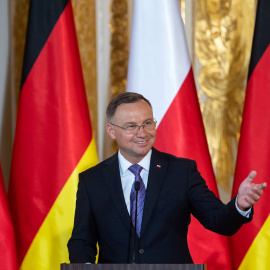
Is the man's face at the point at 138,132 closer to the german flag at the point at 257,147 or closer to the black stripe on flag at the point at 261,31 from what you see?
the german flag at the point at 257,147

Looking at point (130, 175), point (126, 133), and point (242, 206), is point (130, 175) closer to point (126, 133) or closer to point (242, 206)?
point (126, 133)

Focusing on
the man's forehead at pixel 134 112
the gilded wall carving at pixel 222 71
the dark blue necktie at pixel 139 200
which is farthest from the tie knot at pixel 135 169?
the gilded wall carving at pixel 222 71

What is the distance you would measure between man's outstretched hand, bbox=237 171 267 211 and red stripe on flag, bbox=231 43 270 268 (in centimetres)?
103

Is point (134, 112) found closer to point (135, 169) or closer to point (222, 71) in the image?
point (135, 169)

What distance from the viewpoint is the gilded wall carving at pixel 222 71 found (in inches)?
150

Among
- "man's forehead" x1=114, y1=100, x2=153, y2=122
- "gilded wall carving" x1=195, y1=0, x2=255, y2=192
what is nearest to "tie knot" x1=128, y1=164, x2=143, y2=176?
"man's forehead" x1=114, y1=100, x2=153, y2=122

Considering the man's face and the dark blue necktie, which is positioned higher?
the man's face

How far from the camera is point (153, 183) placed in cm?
254

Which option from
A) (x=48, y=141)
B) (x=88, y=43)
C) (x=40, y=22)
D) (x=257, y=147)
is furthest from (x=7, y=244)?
(x=88, y=43)

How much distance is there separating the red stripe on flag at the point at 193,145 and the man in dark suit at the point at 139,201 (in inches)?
22.9

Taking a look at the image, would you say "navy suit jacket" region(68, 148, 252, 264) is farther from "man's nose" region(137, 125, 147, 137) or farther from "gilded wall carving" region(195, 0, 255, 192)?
"gilded wall carving" region(195, 0, 255, 192)

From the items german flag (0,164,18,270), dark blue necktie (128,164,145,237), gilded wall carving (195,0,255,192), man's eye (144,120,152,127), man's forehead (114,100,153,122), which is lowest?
german flag (0,164,18,270)

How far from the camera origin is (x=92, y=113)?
399cm

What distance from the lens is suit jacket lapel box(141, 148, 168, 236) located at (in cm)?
247
